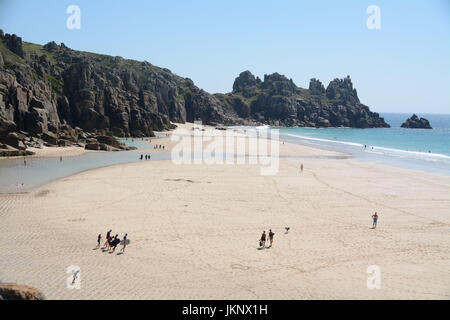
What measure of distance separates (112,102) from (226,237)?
237 feet

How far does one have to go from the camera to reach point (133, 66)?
514 feet

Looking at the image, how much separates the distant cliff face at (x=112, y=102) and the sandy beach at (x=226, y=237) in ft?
101

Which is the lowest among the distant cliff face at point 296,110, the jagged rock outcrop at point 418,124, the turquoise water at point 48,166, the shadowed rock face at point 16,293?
the shadowed rock face at point 16,293

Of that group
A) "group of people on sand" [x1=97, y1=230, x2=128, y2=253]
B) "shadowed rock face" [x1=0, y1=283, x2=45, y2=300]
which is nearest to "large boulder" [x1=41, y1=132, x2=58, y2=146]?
"group of people on sand" [x1=97, y1=230, x2=128, y2=253]

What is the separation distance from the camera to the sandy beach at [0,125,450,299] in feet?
45.9

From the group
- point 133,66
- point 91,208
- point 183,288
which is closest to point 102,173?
point 91,208

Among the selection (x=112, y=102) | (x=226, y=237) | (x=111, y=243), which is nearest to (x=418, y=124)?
(x=112, y=102)

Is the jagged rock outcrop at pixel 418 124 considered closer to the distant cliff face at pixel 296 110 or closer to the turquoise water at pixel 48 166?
the distant cliff face at pixel 296 110

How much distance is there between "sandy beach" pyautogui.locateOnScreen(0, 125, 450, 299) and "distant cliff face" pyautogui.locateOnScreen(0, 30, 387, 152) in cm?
3091

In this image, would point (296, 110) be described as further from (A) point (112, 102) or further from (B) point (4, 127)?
(B) point (4, 127)

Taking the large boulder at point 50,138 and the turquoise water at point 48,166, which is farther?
the large boulder at point 50,138

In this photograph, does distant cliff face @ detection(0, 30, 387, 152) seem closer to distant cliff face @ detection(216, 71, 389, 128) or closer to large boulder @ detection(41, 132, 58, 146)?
large boulder @ detection(41, 132, 58, 146)

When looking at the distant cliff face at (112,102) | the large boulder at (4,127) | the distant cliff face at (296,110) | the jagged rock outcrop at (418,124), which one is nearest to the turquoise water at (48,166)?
the large boulder at (4,127)

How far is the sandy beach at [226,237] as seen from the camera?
14.0 m
